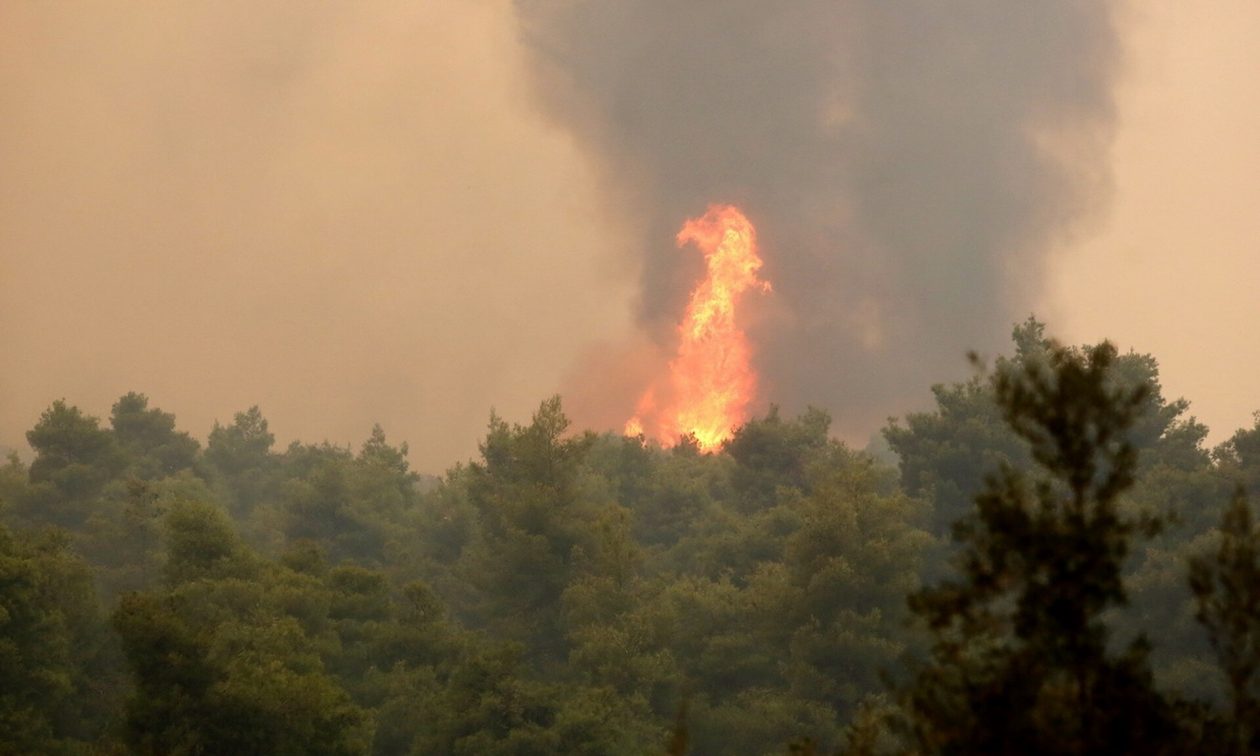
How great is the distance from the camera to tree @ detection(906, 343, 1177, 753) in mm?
11609

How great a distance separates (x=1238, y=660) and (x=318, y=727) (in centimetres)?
3103

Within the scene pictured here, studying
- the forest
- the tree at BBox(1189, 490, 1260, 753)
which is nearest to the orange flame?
the forest

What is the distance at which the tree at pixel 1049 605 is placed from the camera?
457 inches

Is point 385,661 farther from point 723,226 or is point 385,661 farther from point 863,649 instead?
point 723,226

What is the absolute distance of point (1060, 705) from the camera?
11.2 meters

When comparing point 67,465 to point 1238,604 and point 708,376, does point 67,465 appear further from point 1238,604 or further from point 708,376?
point 1238,604

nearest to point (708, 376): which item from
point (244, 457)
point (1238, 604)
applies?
point (244, 457)

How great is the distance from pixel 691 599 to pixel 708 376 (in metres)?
60.0

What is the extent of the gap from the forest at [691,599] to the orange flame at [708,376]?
2556cm

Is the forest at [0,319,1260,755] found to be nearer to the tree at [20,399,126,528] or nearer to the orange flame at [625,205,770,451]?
the tree at [20,399,126,528]

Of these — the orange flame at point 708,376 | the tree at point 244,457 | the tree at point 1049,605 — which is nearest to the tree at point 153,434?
the tree at point 244,457

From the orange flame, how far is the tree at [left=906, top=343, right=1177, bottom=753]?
92891mm

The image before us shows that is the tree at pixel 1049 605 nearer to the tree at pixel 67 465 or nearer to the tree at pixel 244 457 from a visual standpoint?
the tree at pixel 67 465

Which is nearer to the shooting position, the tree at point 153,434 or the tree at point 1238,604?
the tree at point 1238,604
